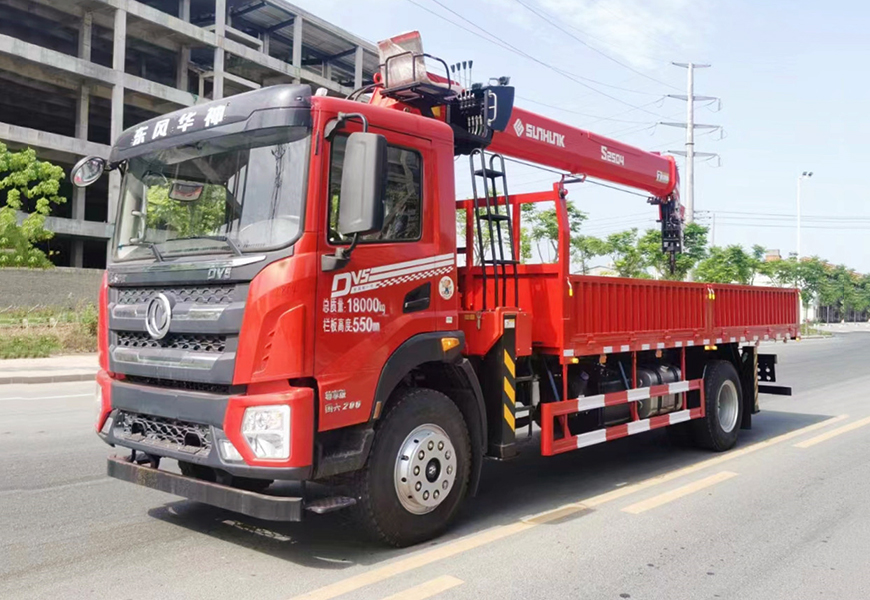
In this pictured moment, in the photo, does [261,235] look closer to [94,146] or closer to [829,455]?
[829,455]

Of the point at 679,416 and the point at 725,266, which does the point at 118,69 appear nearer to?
the point at 725,266

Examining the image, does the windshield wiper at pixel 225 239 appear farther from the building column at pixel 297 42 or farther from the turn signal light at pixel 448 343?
the building column at pixel 297 42

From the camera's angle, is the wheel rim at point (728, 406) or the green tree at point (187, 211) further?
the wheel rim at point (728, 406)

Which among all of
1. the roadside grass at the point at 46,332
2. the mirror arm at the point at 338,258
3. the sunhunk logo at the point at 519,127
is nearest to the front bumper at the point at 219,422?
the mirror arm at the point at 338,258

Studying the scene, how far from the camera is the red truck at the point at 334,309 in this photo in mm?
4055

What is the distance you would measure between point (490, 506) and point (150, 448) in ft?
8.60

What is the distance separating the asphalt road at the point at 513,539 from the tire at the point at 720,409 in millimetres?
341

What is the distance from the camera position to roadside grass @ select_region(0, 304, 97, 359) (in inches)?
680

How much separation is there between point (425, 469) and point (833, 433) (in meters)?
6.89

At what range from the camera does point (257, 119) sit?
4.28 meters

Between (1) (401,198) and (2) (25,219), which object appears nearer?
(1) (401,198)

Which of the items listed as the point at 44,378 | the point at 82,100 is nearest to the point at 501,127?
the point at 44,378

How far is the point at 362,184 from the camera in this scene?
404cm

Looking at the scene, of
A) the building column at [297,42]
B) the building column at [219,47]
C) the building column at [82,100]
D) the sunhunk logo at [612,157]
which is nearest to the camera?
the sunhunk logo at [612,157]
